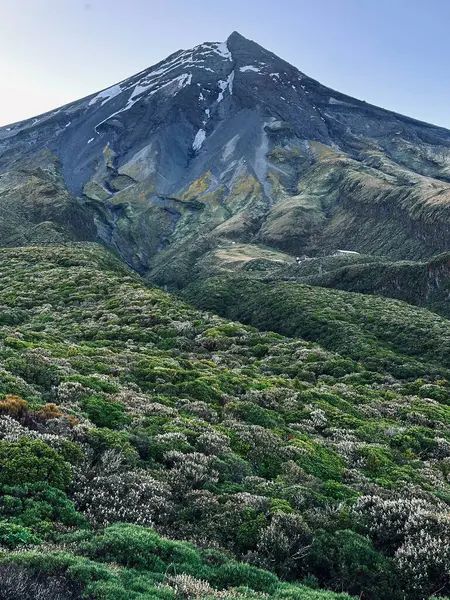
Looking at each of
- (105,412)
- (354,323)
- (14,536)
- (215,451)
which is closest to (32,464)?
(14,536)

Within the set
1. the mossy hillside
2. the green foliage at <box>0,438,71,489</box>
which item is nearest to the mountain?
the green foliage at <box>0,438,71,489</box>

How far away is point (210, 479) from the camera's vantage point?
13125mm

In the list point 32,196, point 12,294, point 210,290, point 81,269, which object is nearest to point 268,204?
point 32,196

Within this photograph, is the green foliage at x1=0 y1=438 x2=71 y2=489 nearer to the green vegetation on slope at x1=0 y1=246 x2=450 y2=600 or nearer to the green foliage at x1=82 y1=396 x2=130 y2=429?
the green vegetation on slope at x1=0 y1=246 x2=450 y2=600

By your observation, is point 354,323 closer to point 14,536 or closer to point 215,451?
point 215,451

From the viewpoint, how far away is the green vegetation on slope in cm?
924

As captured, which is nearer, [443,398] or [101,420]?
[101,420]

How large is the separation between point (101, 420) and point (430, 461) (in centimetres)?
1207

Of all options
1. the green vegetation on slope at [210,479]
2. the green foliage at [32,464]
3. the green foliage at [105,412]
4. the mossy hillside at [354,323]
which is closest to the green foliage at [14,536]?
the green vegetation on slope at [210,479]

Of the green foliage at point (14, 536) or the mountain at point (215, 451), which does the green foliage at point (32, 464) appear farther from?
the green foliage at point (14, 536)

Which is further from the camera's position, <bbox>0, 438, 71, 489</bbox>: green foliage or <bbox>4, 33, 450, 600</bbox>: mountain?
<bbox>0, 438, 71, 489</bbox>: green foliage

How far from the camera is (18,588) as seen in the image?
289 inches

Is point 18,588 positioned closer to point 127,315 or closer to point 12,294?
point 127,315

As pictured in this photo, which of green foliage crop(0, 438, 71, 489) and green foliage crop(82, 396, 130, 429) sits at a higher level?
green foliage crop(0, 438, 71, 489)
